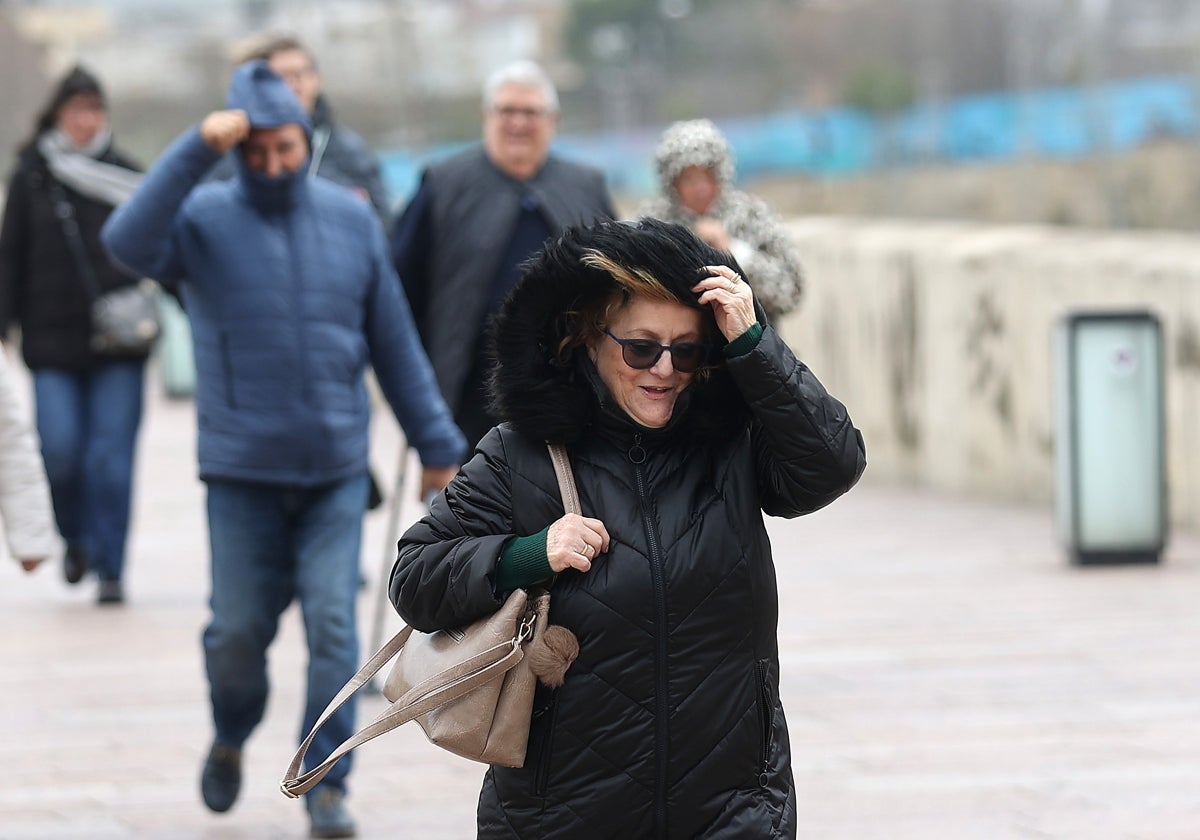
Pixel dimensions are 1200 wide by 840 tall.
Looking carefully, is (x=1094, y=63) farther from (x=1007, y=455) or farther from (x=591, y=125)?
(x=591, y=125)

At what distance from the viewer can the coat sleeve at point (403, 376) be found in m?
6.01

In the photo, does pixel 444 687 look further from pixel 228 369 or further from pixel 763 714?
pixel 228 369

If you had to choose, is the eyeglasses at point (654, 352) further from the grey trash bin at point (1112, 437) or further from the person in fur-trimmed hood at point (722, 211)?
the grey trash bin at point (1112, 437)

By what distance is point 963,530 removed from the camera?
11312 millimetres

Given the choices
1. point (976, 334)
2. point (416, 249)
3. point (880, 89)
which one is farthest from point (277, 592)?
point (880, 89)

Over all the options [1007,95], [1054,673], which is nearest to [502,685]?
[1054,673]

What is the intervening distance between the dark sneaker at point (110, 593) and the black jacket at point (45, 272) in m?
0.88

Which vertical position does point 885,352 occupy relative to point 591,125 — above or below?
below

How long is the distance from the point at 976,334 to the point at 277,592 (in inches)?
279

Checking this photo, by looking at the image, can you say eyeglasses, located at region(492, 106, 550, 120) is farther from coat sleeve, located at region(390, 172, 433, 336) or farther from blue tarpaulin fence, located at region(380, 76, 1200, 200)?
blue tarpaulin fence, located at region(380, 76, 1200, 200)

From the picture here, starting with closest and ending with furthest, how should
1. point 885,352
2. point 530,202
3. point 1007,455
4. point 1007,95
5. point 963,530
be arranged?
point 530,202
point 963,530
point 1007,455
point 885,352
point 1007,95

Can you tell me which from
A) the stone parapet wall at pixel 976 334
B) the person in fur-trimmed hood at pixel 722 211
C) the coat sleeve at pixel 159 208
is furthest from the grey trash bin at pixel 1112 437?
the coat sleeve at pixel 159 208

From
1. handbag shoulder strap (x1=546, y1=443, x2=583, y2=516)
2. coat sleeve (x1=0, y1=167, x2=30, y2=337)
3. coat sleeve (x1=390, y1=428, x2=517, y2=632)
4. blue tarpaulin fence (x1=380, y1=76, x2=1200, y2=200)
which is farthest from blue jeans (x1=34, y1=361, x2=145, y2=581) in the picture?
handbag shoulder strap (x1=546, y1=443, x2=583, y2=516)

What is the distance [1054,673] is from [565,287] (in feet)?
14.5
